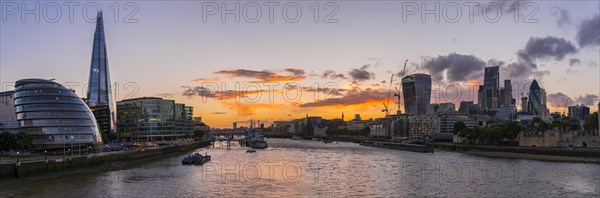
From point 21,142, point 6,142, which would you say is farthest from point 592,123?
point 6,142

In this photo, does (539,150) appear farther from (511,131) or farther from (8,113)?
(8,113)

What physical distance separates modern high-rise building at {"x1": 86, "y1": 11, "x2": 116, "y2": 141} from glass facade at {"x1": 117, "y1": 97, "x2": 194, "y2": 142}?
7863 mm

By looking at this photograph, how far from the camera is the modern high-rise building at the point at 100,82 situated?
577 feet

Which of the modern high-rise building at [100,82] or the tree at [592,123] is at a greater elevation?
the modern high-rise building at [100,82]

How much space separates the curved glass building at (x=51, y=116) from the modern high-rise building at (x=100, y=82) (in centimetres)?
9132

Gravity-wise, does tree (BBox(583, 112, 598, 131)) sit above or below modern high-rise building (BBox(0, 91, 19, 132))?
below

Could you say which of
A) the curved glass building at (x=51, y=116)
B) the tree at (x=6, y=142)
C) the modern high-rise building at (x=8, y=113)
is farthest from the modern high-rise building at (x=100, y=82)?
the tree at (x=6, y=142)

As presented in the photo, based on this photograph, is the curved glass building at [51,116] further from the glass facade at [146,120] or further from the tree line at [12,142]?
the glass facade at [146,120]

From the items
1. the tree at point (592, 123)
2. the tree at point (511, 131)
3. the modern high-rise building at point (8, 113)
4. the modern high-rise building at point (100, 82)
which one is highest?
the modern high-rise building at point (100, 82)

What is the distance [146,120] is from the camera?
604 ft

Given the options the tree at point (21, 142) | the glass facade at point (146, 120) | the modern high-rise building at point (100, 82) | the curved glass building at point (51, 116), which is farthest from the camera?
the glass facade at point (146, 120)

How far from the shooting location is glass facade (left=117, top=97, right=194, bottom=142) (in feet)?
599

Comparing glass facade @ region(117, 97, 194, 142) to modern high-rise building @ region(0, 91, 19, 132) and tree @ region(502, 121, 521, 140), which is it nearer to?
modern high-rise building @ region(0, 91, 19, 132)

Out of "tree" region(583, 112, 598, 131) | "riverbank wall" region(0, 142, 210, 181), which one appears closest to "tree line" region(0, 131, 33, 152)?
"riverbank wall" region(0, 142, 210, 181)
